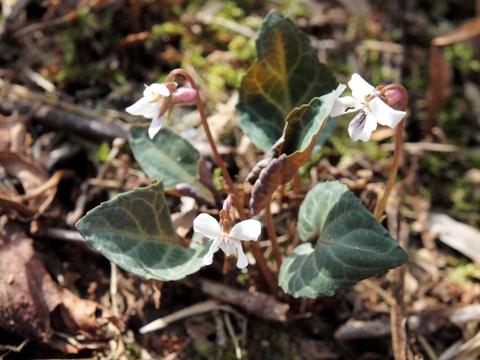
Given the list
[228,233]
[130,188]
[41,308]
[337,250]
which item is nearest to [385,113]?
[337,250]

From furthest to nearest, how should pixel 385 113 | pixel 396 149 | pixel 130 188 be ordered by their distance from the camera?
pixel 130 188
pixel 396 149
pixel 385 113

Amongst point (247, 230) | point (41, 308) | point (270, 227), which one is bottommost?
point (41, 308)

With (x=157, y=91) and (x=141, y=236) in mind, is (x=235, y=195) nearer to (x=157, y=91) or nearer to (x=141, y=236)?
(x=141, y=236)

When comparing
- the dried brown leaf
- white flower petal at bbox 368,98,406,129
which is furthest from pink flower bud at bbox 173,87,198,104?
the dried brown leaf

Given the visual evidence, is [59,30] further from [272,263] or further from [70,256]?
[272,263]

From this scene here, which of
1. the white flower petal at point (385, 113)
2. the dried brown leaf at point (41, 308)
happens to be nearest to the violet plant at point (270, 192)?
the white flower petal at point (385, 113)

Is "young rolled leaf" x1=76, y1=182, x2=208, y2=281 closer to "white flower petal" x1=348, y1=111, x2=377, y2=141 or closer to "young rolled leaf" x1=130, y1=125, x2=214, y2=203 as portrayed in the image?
"young rolled leaf" x1=130, y1=125, x2=214, y2=203

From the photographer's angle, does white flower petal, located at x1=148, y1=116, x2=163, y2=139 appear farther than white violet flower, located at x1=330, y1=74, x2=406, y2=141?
Yes
